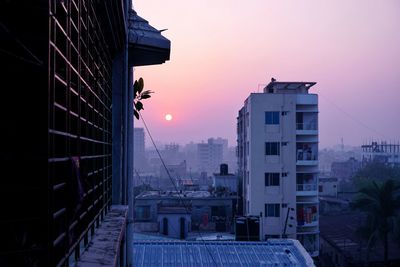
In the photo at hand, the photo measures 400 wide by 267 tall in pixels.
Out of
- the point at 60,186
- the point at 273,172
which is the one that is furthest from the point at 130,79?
the point at 273,172

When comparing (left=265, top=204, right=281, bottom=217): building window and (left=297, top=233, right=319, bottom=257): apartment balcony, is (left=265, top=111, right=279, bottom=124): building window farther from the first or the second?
(left=297, top=233, right=319, bottom=257): apartment balcony

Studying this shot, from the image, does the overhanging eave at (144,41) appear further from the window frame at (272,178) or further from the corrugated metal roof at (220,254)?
the window frame at (272,178)

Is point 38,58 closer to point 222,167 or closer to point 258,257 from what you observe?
point 258,257

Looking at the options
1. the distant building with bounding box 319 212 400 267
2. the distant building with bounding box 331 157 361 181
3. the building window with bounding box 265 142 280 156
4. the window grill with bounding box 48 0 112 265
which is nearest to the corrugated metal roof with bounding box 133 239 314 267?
the window grill with bounding box 48 0 112 265

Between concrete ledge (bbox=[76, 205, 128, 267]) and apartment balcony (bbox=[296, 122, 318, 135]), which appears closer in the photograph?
concrete ledge (bbox=[76, 205, 128, 267])

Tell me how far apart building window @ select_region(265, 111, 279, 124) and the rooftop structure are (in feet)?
38.5

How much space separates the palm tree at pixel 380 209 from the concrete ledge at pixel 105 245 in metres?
20.1

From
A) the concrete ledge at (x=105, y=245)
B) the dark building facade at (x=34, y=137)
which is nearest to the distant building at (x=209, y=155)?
the concrete ledge at (x=105, y=245)

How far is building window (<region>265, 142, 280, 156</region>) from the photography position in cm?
2308

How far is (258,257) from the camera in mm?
10375

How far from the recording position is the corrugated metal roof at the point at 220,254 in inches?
397

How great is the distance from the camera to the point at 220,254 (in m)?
10.8

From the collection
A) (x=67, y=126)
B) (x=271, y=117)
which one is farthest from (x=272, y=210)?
(x=67, y=126)

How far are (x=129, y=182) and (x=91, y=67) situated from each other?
2941mm
